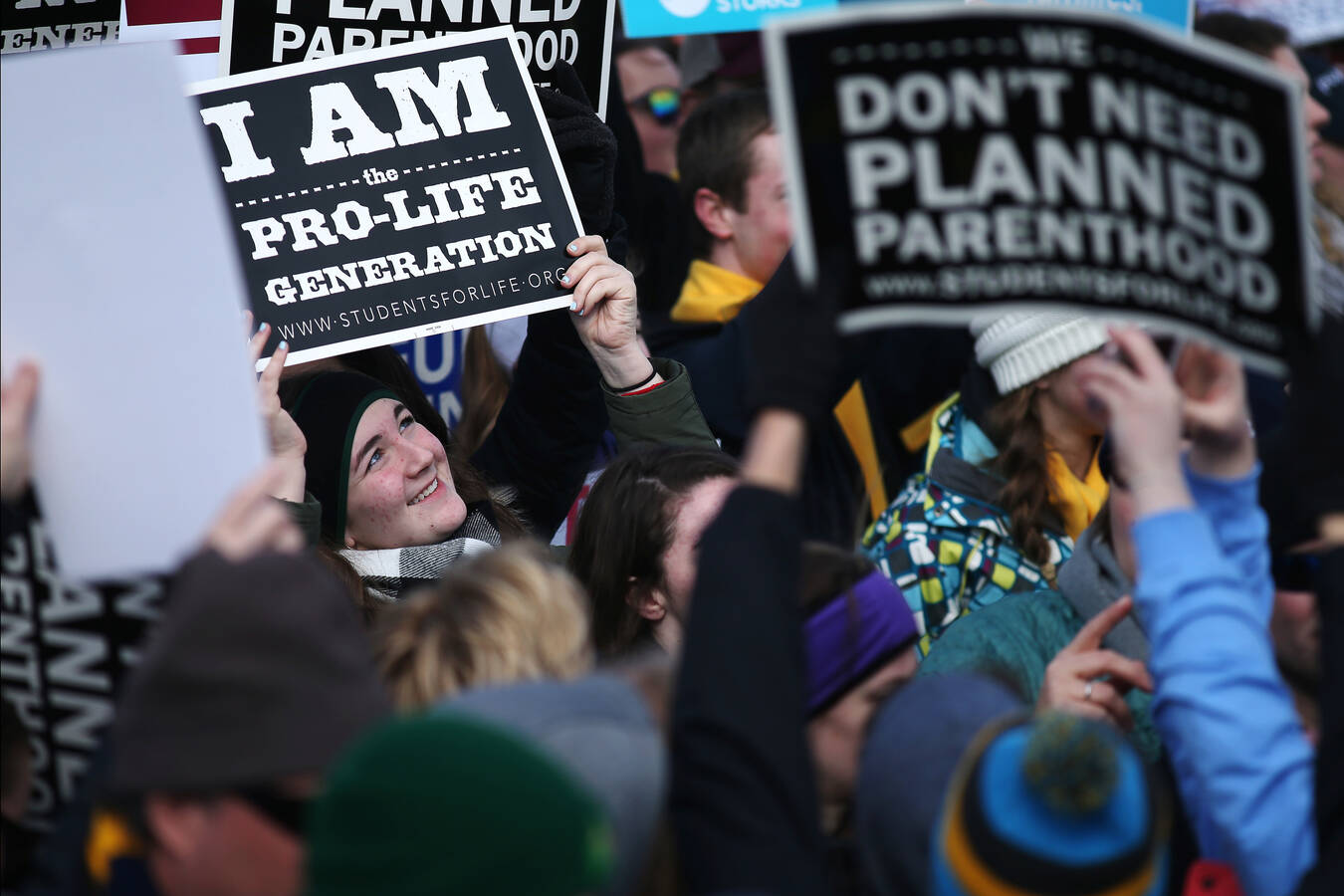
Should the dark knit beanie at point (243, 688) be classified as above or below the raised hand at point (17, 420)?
below

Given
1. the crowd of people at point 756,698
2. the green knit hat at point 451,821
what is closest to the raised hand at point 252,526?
the crowd of people at point 756,698

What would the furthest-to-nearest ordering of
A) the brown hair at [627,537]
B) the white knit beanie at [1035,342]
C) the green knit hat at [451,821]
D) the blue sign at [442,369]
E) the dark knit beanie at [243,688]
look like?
the blue sign at [442,369]
the white knit beanie at [1035,342]
the brown hair at [627,537]
the dark knit beanie at [243,688]
the green knit hat at [451,821]

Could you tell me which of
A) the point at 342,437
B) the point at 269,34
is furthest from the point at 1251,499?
the point at 269,34

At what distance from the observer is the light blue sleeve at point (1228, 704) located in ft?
6.77

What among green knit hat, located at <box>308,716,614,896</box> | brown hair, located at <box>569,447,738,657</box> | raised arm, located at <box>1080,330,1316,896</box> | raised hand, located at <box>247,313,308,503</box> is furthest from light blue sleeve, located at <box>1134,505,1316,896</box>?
raised hand, located at <box>247,313,308,503</box>

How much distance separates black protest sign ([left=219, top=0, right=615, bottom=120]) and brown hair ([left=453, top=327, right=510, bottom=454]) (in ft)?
3.41

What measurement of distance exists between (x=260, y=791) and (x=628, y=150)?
426 cm

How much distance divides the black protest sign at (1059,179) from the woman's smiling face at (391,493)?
1.94 meters

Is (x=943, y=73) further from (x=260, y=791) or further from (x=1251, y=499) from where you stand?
(x=260, y=791)

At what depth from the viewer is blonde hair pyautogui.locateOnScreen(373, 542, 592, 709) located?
6.77ft

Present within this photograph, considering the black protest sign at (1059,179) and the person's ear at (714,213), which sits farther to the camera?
the person's ear at (714,213)

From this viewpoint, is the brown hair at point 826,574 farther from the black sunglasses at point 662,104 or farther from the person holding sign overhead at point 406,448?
the black sunglasses at point 662,104

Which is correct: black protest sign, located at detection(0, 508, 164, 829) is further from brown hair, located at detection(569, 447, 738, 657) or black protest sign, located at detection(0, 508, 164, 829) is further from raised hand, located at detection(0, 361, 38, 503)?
brown hair, located at detection(569, 447, 738, 657)

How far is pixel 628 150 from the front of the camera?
→ 5.70 m
